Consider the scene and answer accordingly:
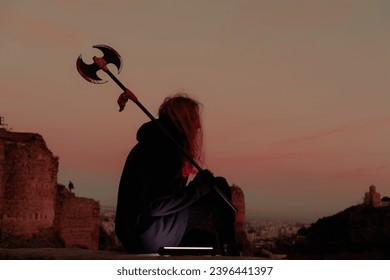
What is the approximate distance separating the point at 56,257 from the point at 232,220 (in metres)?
1.62

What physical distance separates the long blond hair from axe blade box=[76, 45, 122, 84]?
658 millimetres

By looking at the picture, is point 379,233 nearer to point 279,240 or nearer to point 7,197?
point 279,240

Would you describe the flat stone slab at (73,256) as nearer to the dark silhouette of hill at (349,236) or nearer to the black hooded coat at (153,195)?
the black hooded coat at (153,195)

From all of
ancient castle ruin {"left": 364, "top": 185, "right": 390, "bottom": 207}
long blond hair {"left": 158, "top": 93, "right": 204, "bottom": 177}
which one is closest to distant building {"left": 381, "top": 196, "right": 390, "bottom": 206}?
ancient castle ruin {"left": 364, "top": 185, "right": 390, "bottom": 207}

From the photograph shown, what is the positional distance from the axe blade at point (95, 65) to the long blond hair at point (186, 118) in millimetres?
658

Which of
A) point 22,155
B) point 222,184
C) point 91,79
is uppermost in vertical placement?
point 22,155

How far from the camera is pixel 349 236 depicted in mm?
19766

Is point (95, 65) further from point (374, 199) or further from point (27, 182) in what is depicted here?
point (27, 182)

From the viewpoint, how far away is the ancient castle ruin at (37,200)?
76.0ft

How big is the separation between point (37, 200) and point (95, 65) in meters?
→ 14.2

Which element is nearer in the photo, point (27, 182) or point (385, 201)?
point (385, 201)

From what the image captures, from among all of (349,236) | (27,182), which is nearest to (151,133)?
(349,236)

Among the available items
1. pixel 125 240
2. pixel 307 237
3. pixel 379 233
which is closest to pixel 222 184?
pixel 125 240
